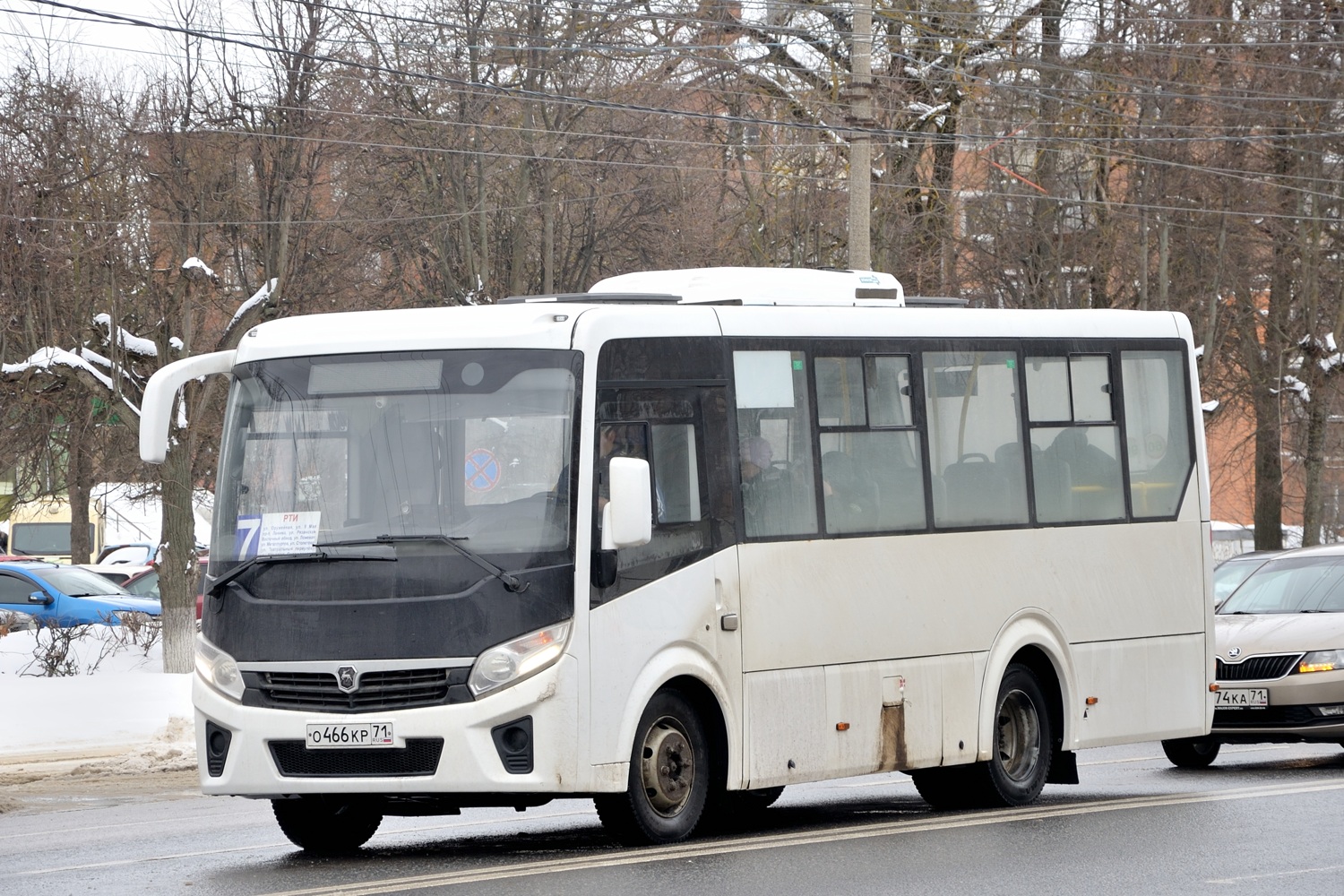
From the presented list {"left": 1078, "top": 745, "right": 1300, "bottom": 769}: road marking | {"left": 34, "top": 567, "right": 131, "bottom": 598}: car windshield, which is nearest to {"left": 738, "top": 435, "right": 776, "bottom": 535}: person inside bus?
{"left": 1078, "top": 745, "right": 1300, "bottom": 769}: road marking

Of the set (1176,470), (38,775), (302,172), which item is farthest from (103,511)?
(1176,470)

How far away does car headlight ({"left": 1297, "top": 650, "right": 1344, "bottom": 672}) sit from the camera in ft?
46.9

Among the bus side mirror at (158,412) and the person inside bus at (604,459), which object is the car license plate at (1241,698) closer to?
the person inside bus at (604,459)

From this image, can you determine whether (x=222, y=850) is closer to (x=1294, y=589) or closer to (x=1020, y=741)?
(x=1020, y=741)

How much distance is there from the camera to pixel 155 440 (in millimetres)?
9914

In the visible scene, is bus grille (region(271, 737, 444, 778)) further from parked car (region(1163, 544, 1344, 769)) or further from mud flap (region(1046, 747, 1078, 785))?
parked car (region(1163, 544, 1344, 769))

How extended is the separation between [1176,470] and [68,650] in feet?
44.0

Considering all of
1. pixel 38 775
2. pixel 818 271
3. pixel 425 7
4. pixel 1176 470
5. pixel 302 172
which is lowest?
pixel 38 775

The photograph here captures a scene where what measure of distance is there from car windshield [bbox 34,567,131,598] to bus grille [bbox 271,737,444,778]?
915 inches

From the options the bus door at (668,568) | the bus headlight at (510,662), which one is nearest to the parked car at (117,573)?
the bus door at (668,568)

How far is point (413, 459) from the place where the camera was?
955 cm

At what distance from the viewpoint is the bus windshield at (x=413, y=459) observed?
371 inches

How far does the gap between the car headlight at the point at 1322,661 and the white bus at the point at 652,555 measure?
8.35 feet

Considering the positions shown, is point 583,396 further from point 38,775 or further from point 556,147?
point 556,147
